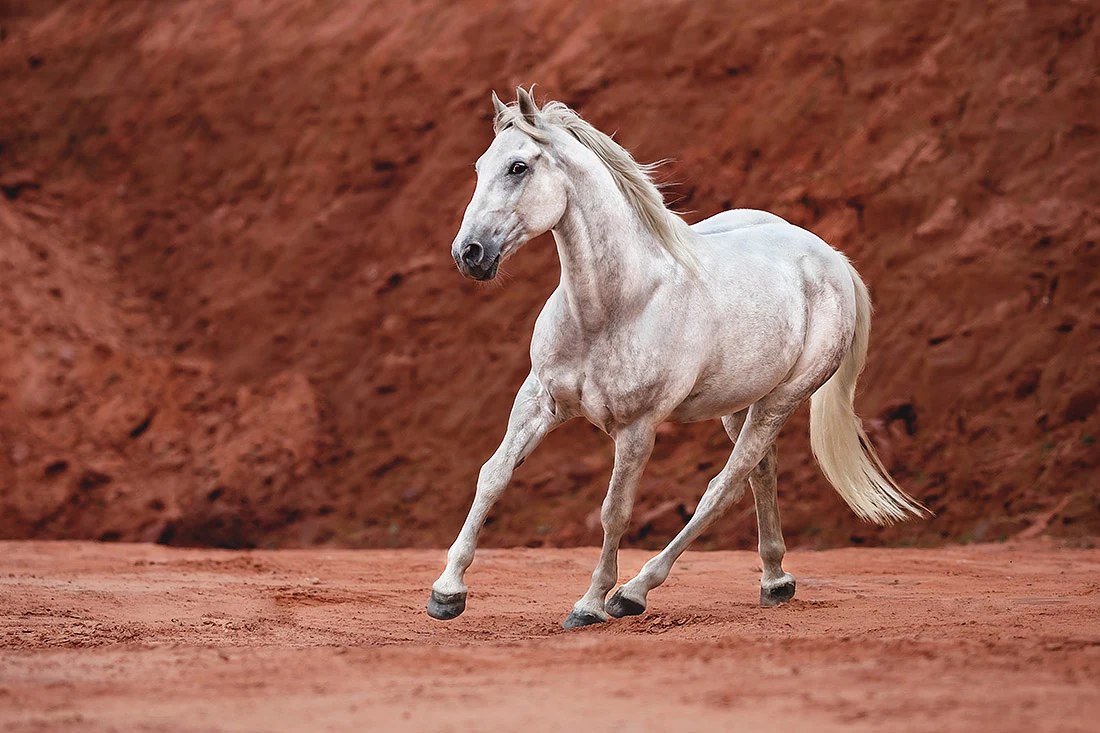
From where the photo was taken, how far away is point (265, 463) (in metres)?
13.8

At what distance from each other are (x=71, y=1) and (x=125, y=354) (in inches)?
305

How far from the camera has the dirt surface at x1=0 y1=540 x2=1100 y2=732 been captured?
3.74 metres

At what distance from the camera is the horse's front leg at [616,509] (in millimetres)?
5988

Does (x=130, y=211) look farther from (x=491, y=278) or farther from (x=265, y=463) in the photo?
(x=491, y=278)

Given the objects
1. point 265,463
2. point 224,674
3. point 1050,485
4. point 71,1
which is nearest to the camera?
point 224,674

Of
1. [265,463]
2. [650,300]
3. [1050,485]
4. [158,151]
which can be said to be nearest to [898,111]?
[1050,485]

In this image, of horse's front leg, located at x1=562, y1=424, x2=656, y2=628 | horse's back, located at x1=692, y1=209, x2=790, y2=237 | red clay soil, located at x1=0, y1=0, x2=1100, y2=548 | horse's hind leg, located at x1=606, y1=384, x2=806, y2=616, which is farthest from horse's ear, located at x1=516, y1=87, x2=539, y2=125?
red clay soil, located at x1=0, y1=0, x2=1100, y2=548

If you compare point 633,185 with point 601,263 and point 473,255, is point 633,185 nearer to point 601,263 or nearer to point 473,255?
point 601,263

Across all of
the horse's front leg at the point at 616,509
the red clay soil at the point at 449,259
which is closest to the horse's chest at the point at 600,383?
the horse's front leg at the point at 616,509

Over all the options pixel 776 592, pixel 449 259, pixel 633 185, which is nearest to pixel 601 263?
pixel 633 185

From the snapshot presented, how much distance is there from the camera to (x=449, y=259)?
1483 cm

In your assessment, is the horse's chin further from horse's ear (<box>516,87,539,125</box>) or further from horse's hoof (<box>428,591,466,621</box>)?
horse's hoof (<box>428,591,466,621</box>)

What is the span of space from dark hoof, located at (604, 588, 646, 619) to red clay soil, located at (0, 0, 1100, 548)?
5104 mm

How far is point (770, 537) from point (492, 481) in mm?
1840
